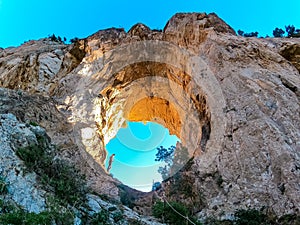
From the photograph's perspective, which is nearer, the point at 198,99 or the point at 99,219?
the point at 99,219

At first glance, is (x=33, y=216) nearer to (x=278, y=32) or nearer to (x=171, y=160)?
(x=171, y=160)

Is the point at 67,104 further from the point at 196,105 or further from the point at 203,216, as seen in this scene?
the point at 203,216

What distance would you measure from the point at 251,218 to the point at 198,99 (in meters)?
11.2

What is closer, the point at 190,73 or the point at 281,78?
the point at 281,78

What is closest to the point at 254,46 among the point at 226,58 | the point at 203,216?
the point at 226,58

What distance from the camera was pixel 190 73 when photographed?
2412 cm

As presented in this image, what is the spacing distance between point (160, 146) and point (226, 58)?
856 cm

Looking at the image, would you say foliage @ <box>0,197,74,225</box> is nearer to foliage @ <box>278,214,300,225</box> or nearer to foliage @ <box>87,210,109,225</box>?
foliage @ <box>87,210,109,225</box>

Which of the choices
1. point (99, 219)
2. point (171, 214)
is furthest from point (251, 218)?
point (99, 219)

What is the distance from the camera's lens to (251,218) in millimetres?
13047

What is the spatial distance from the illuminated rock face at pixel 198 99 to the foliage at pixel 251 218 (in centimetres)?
56

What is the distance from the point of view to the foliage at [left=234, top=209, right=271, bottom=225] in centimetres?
1282

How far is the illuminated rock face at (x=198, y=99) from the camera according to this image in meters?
15.2

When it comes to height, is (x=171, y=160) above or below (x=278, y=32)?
below
